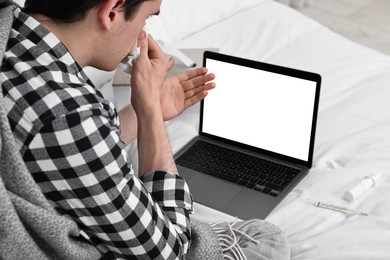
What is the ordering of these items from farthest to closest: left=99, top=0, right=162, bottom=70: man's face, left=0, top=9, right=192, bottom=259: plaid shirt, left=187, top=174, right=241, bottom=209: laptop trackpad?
1. left=187, top=174, right=241, bottom=209: laptop trackpad
2. left=99, top=0, right=162, bottom=70: man's face
3. left=0, top=9, right=192, bottom=259: plaid shirt

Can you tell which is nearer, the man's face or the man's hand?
the man's face

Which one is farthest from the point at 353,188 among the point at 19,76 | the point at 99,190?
the point at 19,76

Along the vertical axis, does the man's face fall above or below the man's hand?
above

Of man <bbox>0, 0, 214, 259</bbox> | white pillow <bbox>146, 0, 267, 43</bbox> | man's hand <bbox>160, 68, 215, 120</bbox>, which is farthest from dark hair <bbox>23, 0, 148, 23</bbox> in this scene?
white pillow <bbox>146, 0, 267, 43</bbox>

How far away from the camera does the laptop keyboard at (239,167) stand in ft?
4.45

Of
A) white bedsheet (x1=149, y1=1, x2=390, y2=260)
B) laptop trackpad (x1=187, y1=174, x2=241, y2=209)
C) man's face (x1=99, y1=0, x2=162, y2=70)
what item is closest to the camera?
man's face (x1=99, y1=0, x2=162, y2=70)

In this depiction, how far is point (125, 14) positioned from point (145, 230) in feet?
1.08

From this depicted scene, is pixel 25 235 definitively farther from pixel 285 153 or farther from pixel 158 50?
pixel 285 153

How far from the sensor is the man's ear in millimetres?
903

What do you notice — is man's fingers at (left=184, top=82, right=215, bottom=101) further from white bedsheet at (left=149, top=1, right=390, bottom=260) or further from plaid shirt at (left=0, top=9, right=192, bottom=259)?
plaid shirt at (left=0, top=9, right=192, bottom=259)

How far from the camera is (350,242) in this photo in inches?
46.0

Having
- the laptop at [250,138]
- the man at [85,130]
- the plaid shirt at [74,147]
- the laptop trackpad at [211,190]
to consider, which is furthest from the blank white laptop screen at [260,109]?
the plaid shirt at [74,147]

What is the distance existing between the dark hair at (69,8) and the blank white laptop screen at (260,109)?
0.55m

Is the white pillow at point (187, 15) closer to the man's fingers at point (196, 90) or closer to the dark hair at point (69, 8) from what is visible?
the man's fingers at point (196, 90)
